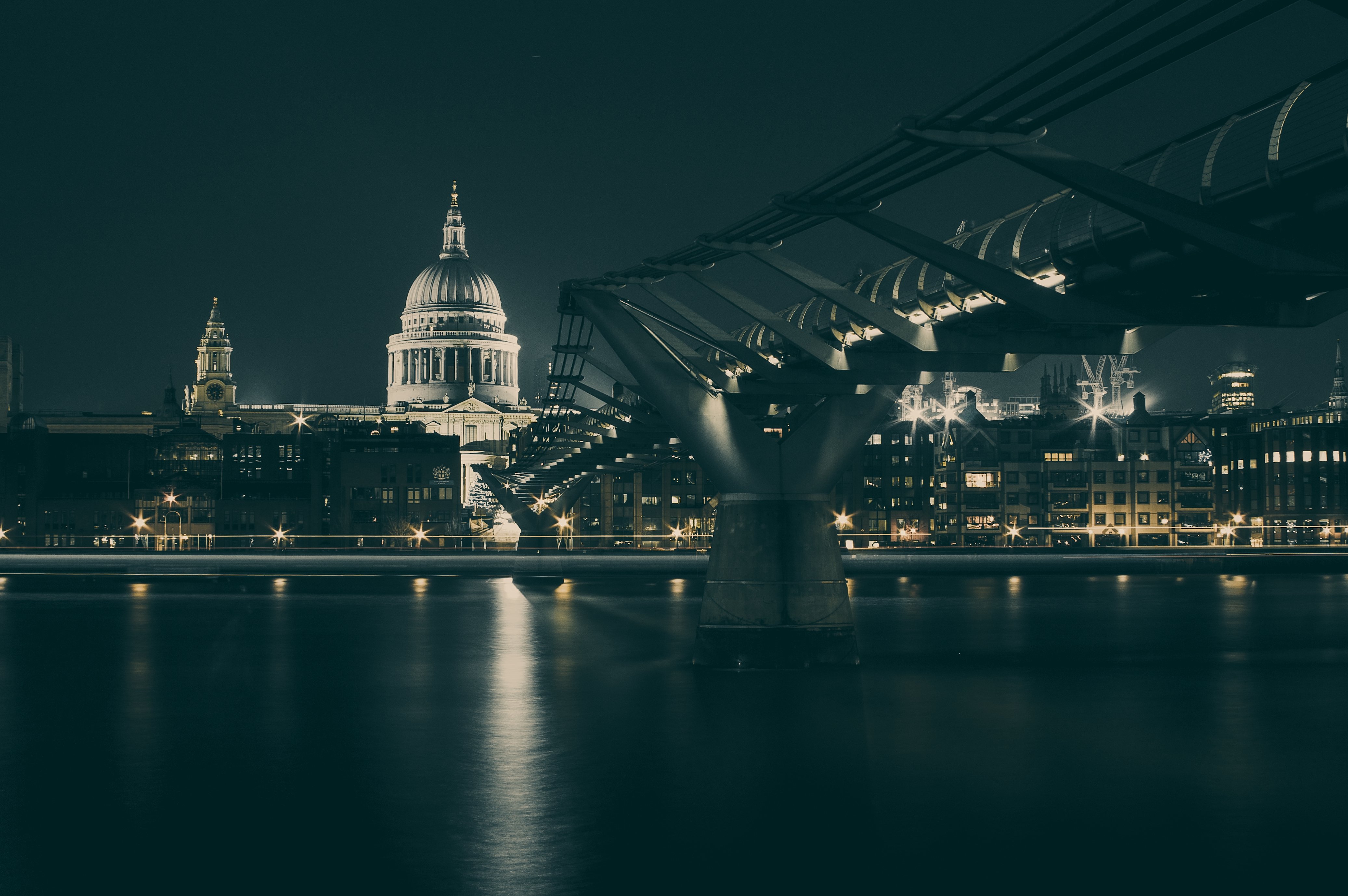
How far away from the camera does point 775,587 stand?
3559 cm

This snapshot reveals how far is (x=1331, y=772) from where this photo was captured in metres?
31.5

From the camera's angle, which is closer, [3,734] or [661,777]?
[661,777]

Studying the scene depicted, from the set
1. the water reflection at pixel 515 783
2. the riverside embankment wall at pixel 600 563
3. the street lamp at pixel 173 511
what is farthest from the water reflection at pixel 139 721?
the street lamp at pixel 173 511

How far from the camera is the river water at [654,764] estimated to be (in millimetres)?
20734

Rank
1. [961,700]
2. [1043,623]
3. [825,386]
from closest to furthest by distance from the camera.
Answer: [825,386] < [961,700] < [1043,623]

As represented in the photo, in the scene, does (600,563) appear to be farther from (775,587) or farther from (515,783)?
(515,783)

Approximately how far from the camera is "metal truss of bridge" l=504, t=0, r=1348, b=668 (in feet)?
61.5

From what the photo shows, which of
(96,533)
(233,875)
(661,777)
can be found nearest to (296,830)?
(233,875)

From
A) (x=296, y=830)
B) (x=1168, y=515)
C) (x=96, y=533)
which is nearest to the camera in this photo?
(x=296, y=830)

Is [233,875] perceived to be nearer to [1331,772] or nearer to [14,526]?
[1331,772]

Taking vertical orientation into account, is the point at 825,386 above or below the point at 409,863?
above

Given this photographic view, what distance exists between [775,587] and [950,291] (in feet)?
30.4

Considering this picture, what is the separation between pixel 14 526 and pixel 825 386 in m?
146

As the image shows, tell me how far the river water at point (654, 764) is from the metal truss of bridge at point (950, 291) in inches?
137
